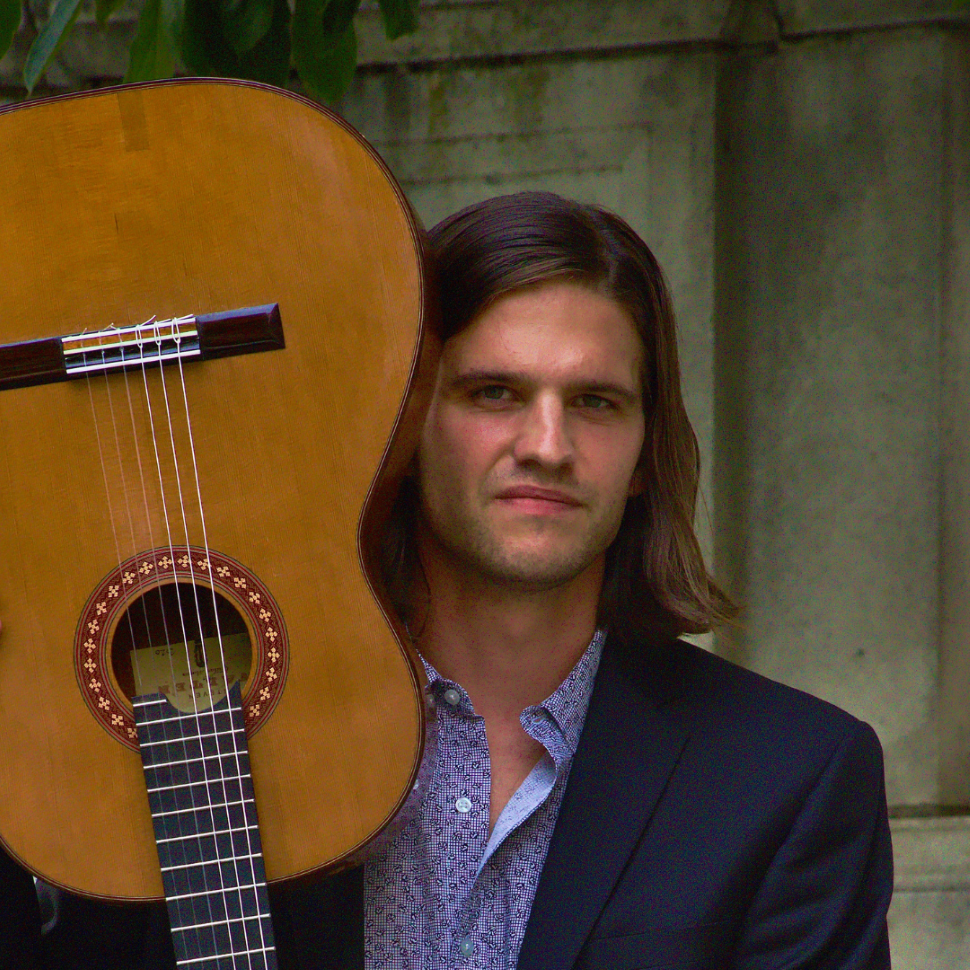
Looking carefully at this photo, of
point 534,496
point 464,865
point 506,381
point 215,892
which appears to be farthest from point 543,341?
point 215,892

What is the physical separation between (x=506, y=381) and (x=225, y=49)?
746 millimetres

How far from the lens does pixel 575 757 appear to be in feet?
6.90

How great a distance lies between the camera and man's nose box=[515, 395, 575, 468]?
1919 mm

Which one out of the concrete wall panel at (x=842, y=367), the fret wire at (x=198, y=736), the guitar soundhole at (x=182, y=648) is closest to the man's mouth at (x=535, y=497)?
the guitar soundhole at (x=182, y=648)

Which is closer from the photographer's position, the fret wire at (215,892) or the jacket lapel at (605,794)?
the fret wire at (215,892)

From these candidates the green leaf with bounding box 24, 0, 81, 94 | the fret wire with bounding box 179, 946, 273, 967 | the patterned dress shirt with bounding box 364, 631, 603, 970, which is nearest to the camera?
the fret wire with bounding box 179, 946, 273, 967

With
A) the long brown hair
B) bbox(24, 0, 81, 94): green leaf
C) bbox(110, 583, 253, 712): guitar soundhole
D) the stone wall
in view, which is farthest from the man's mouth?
the stone wall

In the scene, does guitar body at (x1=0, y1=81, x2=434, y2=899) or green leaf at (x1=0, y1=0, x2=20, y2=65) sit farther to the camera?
green leaf at (x1=0, y1=0, x2=20, y2=65)

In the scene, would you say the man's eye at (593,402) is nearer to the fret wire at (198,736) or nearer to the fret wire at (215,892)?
the fret wire at (198,736)

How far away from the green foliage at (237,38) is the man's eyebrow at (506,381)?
0.56 meters

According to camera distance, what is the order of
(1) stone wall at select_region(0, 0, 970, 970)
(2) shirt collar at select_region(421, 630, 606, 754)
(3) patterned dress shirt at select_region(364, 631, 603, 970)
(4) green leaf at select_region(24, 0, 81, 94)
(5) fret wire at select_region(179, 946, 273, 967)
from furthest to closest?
(1) stone wall at select_region(0, 0, 970, 970)
(2) shirt collar at select_region(421, 630, 606, 754)
(3) patterned dress shirt at select_region(364, 631, 603, 970)
(4) green leaf at select_region(24, 0, 81, 94)
(5) fret wire at select_region(179, 946, 273, 967)

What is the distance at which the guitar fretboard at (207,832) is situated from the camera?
1.49 metres

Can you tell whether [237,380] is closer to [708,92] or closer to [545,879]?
[545,879]

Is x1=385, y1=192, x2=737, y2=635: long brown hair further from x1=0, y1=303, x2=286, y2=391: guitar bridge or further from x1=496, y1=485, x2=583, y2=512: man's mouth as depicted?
x1=0, y1=303, x2=286, y2=391: guitar bridge
